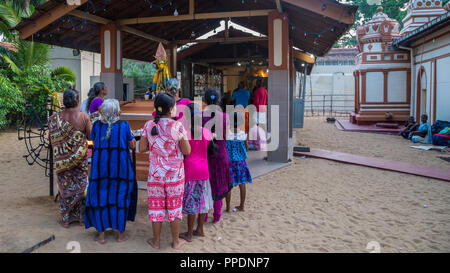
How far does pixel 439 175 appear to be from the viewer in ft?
21.1

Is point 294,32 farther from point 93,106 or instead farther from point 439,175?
point 93,106

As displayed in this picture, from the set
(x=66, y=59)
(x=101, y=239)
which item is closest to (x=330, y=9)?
(x=101, y=239)

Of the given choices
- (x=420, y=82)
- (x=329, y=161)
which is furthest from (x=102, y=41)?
(x=420, y=82)

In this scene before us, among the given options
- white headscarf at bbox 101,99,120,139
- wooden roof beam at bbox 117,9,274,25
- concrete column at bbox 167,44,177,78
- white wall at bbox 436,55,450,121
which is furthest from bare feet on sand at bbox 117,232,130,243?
white wall at bbox 436,55,450,121

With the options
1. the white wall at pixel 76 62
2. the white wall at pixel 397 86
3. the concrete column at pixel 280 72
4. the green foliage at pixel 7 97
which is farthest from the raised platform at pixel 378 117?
the white wall at pixel 76 62

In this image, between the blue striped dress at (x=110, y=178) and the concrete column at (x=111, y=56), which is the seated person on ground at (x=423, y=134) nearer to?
the concrete column at (x=111, y=56)

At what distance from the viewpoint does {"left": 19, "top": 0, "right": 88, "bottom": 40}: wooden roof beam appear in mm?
6672

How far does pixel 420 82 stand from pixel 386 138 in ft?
10.7

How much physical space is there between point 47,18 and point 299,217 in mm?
6031

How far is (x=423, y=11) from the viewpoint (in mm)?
13773

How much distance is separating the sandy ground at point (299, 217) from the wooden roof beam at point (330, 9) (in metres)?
2.85

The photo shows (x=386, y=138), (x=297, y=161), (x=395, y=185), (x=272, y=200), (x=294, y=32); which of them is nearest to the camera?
(x=272, y=200)

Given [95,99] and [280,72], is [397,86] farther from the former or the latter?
[95,99]

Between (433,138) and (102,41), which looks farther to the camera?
(433,138)
